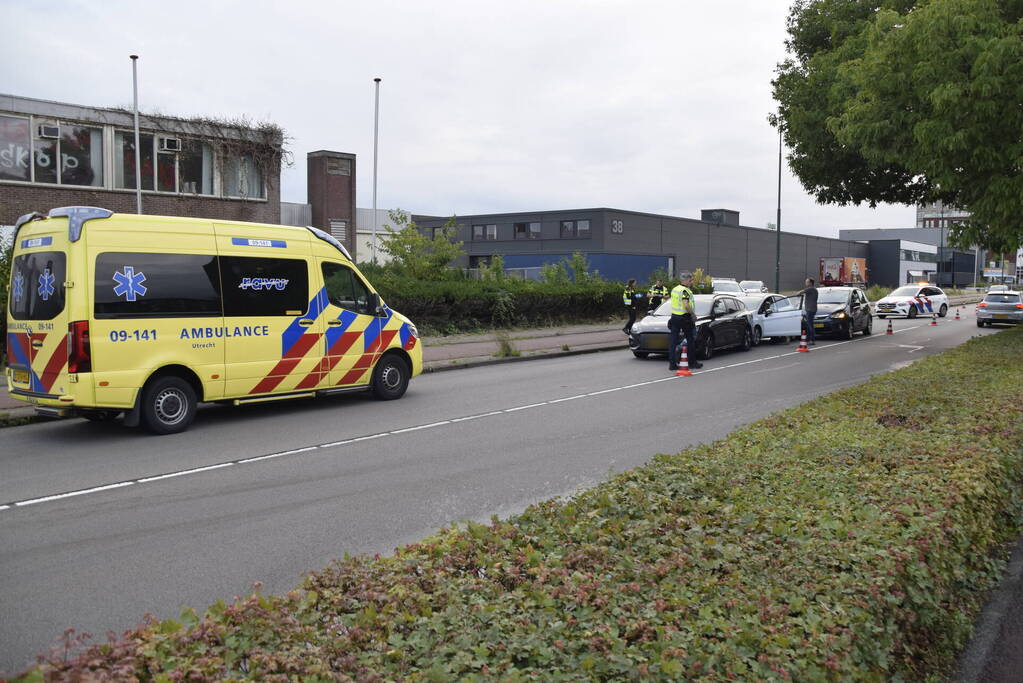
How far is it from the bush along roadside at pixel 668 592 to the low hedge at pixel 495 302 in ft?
54.2

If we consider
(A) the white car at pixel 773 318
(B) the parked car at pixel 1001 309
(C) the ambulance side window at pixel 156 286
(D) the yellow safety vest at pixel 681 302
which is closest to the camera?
(C) the ambulance side window at pixel 156 286

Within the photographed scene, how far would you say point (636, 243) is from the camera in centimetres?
6919

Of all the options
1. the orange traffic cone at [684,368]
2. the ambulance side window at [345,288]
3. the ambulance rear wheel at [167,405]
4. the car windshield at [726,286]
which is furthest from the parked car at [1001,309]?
the ambulance rear wheel at [167,405]

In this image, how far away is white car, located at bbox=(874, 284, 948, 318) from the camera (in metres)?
38.0

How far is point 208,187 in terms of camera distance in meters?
28.7

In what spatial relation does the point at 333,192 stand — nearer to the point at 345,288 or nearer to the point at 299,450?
the point at 345,288

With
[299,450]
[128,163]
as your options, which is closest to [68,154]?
[128,163]

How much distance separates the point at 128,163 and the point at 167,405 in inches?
780

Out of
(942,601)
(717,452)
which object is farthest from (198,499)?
(942,601)

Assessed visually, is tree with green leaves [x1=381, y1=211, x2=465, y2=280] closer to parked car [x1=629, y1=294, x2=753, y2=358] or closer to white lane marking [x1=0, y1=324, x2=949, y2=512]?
parked car [x1=629, y1=294, x2=753, y2=358]

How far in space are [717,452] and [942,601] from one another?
252cm

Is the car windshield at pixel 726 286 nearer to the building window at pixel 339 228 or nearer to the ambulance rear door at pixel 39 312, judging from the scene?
the building window at pixel 339 228

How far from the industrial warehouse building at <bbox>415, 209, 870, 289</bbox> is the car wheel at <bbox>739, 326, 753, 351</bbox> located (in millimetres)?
40285

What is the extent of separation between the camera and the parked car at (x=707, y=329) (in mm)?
18250
